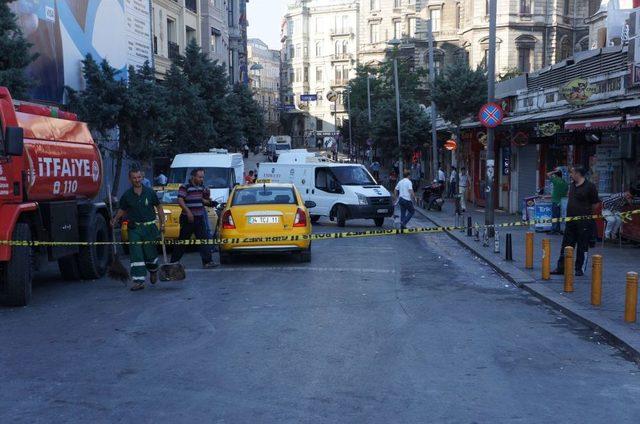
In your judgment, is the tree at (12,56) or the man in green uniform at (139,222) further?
the tree at (12,56)

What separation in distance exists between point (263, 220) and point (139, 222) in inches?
122

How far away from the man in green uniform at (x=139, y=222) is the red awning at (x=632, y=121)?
9.53 meters

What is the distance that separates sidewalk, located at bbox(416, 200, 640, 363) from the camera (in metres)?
8.52

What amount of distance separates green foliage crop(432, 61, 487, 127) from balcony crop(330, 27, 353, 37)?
273ft

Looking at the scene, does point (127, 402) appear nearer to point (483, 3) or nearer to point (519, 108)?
point (519, 108)

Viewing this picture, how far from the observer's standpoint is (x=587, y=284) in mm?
11836

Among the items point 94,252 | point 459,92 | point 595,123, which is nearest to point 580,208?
point 595,123

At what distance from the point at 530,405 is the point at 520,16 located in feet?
201

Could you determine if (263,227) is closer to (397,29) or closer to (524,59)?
(524,59)

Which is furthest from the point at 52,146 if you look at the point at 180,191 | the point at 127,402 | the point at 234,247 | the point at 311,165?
the point at 311,165

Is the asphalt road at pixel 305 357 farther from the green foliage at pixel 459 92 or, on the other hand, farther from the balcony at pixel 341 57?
the balcony at pixel 341 57

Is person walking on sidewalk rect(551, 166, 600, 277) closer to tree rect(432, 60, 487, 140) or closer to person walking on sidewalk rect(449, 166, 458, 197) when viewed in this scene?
person walking on sidewalk rect(449, 166, 458, 197)

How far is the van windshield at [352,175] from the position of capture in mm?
24234

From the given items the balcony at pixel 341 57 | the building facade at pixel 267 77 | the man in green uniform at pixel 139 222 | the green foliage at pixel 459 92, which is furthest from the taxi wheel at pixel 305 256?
the building facade at pixel 267 77
